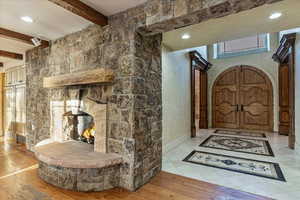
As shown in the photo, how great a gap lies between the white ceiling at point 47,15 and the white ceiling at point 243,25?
1.23m

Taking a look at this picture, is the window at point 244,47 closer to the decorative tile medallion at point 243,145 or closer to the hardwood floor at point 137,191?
the decorative tile medallion at point 243,145

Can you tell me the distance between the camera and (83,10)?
1952 millimetres

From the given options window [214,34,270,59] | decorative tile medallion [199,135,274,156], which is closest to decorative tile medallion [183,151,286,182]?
decorative tile medallion [199,135,274,156]

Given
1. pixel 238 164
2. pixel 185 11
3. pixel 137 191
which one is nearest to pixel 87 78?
pixel 185 11

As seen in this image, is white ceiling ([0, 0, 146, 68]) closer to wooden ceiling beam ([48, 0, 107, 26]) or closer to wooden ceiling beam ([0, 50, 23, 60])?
wooden ceiling beam ([48, 0, 107, 26])

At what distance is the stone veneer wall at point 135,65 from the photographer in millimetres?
1825

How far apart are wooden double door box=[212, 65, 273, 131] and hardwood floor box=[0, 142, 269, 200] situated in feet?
15.9

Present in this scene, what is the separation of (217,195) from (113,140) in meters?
1.56

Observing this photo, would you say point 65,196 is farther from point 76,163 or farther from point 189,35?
point 189,35

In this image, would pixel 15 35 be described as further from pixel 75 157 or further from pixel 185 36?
pixel 185 36

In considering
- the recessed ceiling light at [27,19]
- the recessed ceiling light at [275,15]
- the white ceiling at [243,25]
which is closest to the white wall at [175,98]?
the white ceiling at [243,25]

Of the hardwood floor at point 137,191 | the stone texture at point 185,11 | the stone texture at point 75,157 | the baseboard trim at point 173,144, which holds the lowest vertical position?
the hardwood floor at point 137,191

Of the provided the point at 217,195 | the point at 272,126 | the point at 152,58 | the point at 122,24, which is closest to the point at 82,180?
the point at 217,195

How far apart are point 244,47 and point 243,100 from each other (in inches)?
83.3
